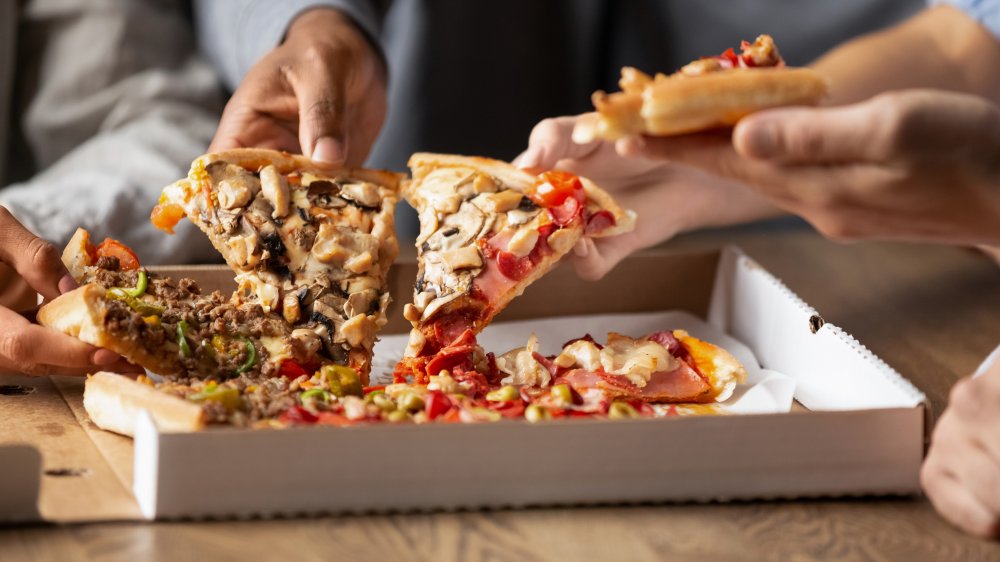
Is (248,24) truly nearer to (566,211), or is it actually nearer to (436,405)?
(566,211)

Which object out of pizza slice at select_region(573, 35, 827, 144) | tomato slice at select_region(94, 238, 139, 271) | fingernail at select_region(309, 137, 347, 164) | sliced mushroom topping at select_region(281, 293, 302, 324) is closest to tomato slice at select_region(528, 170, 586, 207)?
fingernail at select_region(309, 137, 347, 164)

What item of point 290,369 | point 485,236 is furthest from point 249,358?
point 485,236

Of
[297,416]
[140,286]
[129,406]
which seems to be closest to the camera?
[297,416]

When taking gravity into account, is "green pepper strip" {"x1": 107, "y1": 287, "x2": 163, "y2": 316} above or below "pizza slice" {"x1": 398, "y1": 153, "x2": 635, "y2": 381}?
below

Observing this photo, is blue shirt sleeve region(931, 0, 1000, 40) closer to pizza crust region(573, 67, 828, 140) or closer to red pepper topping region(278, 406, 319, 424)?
pizza crust region(573, 67, 828, 140)

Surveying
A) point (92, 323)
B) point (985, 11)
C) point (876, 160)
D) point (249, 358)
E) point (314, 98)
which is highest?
point (985, 11)

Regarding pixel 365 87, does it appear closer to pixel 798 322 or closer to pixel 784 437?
pixel 798 322

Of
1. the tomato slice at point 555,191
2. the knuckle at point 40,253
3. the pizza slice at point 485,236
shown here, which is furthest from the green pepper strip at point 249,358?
the tomato slice at point 555,191
